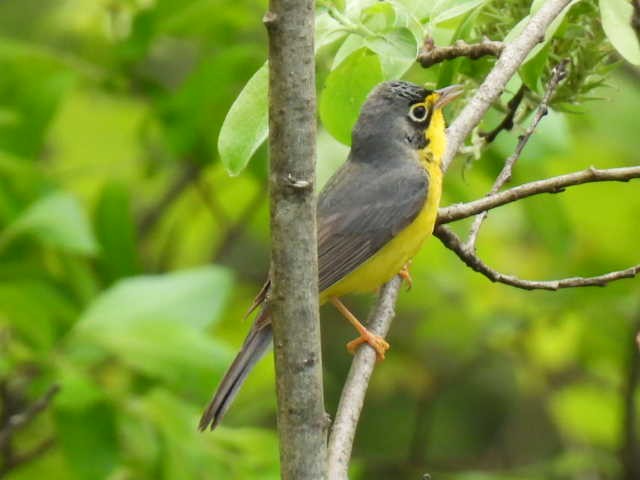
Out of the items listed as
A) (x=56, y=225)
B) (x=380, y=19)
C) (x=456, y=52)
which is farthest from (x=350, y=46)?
(x=56, y=225)

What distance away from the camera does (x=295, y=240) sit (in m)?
2.88

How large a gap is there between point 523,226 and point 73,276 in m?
4.00

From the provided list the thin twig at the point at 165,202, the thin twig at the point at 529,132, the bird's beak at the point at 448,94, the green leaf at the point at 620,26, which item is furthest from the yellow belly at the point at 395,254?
the thin twig at the point at 165,202

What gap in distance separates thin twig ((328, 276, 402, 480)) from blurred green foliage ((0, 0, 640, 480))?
0.72 metres

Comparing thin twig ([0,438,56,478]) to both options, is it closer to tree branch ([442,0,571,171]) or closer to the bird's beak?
the bird's beak

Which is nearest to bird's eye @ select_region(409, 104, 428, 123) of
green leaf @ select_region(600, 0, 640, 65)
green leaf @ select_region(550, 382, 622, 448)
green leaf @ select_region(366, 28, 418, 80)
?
green leaf @ select_region(366, 28, 418, 80)

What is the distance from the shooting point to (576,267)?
291 inches

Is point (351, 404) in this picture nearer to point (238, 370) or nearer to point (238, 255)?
point (238, 370)

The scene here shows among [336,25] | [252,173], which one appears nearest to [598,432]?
[252,173]

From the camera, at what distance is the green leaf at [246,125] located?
3480 millimetres

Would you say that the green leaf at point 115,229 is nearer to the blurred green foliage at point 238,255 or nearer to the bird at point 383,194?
the blurred green foliage at point 238,255

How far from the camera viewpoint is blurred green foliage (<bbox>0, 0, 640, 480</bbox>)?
4.32 metres

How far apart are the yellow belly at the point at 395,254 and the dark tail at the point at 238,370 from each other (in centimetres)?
74

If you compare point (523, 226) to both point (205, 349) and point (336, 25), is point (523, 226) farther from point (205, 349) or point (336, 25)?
point (336, 25)
